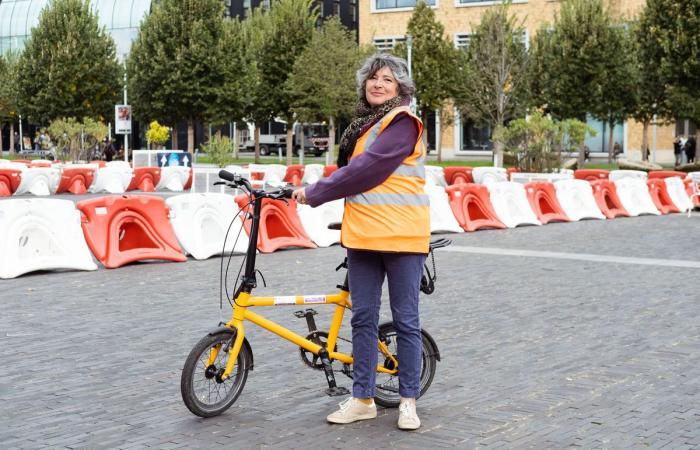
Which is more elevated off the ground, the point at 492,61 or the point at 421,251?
the point at 492,61

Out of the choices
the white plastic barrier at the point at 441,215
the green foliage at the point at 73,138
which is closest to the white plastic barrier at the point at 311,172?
the green foliage at the point at 73,138

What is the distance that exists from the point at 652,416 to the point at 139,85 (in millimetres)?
45824

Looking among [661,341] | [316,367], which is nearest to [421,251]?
[316,367]

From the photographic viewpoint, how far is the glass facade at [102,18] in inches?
3054

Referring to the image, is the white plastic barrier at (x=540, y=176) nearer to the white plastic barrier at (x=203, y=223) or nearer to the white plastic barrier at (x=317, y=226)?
the white plastic barrier at (x=317, y=226)

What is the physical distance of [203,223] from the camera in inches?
547

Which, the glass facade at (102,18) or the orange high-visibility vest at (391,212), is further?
the glass facade at (102,18)

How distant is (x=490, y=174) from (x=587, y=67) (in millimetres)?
19556

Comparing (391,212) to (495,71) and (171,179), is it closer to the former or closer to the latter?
(171,179)

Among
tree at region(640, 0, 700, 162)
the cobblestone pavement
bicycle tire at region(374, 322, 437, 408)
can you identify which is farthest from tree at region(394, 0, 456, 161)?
bicycle tire at region(374, 322, 437, 408)

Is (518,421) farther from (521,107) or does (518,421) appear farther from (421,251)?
(521,107)

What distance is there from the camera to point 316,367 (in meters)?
5.69

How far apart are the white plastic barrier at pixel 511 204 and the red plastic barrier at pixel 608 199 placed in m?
2.62

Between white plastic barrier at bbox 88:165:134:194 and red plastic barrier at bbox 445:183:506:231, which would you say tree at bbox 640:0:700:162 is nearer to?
white plastic barrier at bbox 88:165:134:194
